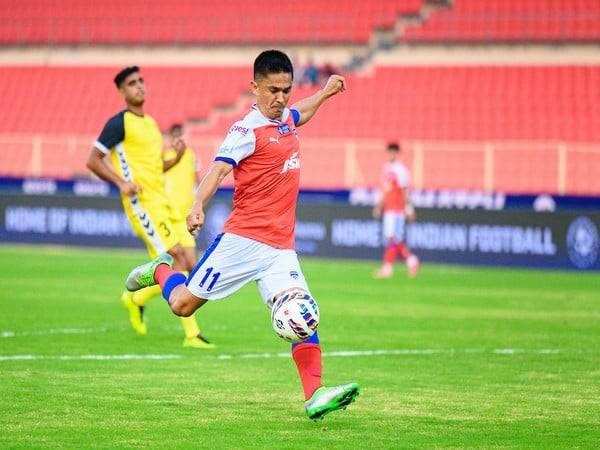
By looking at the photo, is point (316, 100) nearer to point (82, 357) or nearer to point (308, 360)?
point (308, 360)

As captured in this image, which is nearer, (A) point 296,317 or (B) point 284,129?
(A) point 296,317

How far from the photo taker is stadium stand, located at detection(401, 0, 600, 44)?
1491 inches

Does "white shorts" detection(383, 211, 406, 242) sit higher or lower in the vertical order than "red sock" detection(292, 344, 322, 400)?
lower

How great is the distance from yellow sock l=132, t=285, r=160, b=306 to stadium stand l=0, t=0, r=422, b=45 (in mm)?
27827

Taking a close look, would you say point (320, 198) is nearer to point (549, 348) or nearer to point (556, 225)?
point (556, 225)

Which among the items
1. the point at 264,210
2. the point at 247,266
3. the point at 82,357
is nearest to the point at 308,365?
the point at 247,266

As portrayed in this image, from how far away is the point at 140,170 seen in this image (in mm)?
13617

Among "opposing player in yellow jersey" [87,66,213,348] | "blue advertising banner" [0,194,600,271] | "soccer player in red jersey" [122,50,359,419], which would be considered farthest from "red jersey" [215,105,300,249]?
"blue advertising banner" [0,194,600,271]

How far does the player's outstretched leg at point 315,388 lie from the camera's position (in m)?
8.38

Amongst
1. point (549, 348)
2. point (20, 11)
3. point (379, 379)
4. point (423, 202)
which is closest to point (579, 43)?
point (423, 202)

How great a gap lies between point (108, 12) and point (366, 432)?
128 ft

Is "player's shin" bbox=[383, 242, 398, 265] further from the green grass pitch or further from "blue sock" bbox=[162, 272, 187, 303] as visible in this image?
"blue sock" bbox=[162, 272, 187, 303]

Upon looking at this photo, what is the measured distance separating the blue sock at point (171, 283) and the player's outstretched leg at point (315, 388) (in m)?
1.16

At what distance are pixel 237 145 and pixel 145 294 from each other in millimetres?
5339
